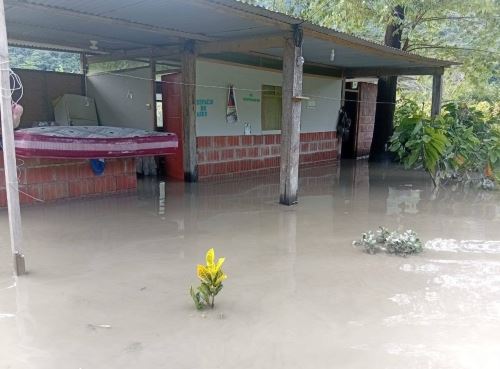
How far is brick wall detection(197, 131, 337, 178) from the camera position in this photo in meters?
8.50

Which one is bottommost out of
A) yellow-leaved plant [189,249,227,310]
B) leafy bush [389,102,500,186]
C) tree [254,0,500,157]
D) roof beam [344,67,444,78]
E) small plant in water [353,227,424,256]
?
small plant in water [353,227,424,256]

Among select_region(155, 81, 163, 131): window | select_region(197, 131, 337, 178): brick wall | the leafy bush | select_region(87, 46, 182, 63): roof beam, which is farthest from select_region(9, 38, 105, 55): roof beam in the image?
the leafy bush

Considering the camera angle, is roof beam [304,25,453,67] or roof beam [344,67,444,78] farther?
roof beam [344,67,444,78]

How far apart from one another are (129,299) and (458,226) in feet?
13.8

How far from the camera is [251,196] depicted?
7160mm

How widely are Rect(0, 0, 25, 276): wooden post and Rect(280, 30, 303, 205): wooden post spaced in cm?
359

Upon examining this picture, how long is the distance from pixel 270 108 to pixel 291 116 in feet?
12.5

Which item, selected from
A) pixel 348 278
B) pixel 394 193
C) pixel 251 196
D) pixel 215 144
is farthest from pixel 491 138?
pixel 348 278

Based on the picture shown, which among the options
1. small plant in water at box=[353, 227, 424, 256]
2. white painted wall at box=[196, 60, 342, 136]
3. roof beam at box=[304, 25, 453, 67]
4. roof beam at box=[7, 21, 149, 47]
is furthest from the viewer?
white painted wall at box=[196, 60, 342, 136]

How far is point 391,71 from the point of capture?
10531mm

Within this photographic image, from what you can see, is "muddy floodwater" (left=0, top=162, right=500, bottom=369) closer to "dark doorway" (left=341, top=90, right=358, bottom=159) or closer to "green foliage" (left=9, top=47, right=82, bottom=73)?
"green foliage" (left=9, top=47, right=82, bottom=73)

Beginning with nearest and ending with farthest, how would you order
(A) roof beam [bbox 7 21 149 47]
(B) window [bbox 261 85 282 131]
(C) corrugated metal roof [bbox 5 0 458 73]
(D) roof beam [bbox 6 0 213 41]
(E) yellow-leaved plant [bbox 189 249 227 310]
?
(E) yellow-leaved plant [bbox 189 249 227 310], (C) corrugated metal roof [bbox 5 0 458 73], (D) roof beam [bbox 6 0 213 41], (A) roof beam [bbox 7 21 149 47], (B) window [bbox 261 85 282 131]

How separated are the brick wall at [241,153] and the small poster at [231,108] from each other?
1.21ft

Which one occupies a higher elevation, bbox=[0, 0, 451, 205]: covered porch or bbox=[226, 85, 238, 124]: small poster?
bbox=[0, 0, 451, 205]: covered porch
